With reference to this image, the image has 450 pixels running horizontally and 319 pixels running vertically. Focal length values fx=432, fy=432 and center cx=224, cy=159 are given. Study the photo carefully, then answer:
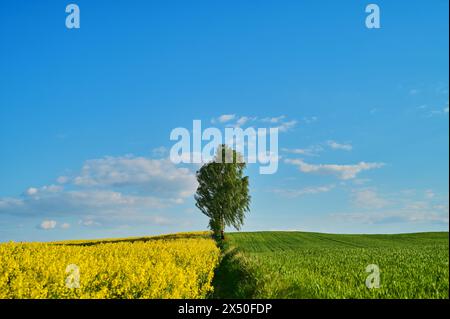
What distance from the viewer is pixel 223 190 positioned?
56.8 m

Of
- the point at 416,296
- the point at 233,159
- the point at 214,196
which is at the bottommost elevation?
the point at 416,296

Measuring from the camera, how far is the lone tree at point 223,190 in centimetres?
5691

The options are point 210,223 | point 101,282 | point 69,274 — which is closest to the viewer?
point 69,274

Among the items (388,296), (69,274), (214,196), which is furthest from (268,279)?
(214,196)

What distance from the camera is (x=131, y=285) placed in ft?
37.8

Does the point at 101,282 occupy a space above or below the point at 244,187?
below

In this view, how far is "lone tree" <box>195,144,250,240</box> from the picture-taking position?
56.9m
